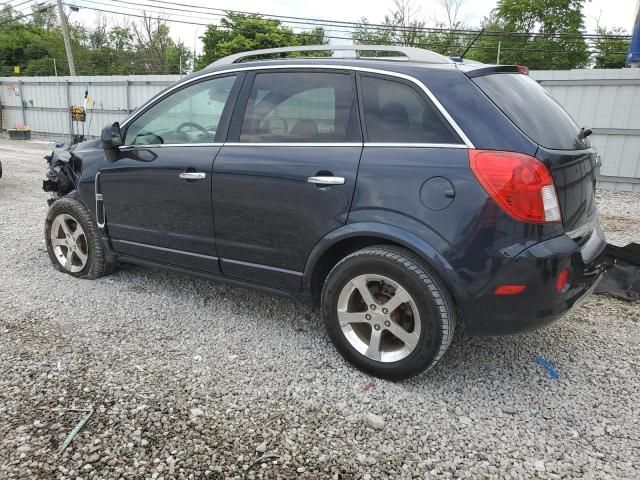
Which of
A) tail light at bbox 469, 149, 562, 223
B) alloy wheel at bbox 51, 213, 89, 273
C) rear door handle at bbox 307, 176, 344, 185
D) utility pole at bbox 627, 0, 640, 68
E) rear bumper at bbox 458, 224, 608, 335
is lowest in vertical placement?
alloy wheel at bbox 51, 213, 89, 273

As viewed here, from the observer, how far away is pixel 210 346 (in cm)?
324

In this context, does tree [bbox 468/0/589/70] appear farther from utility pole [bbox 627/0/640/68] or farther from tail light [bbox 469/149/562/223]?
tail light [bbox 469/149/562/223]

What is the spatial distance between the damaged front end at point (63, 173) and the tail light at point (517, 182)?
10.9 feet

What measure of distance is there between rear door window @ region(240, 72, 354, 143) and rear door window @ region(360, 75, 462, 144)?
5.6 inches

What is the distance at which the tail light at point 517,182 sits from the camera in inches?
93.0

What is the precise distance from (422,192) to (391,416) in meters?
1.18

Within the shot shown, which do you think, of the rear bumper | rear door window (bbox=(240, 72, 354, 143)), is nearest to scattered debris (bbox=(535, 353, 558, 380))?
the rear bumper

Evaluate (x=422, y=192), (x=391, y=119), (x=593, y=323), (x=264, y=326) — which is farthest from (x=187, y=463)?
(x=593, y=323)

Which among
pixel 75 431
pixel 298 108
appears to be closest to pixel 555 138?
pixel 298 108

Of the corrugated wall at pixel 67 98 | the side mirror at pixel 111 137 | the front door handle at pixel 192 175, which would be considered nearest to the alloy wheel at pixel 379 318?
the front door handle at pixel 192 175

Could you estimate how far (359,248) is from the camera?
2947 mm

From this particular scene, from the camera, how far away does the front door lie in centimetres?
340

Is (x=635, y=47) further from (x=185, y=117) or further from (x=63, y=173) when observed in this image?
(x=63, y=173)

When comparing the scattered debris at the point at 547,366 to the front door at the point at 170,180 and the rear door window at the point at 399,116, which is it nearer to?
the rear door window at the point at 399,116
